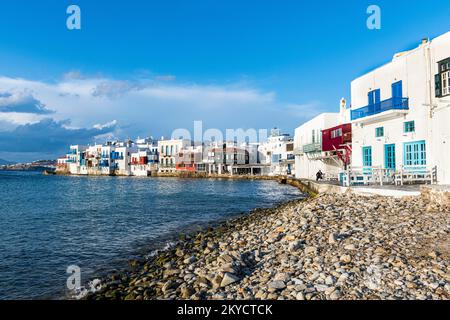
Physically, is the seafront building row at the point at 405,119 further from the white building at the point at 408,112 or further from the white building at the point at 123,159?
the white building at the point at 123,159

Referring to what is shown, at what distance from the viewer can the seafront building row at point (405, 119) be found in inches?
663

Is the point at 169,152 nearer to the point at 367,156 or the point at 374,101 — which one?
the point at 367,156

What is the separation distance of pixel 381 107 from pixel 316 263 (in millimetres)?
17594

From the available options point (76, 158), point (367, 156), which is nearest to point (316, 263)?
point (367, 156)

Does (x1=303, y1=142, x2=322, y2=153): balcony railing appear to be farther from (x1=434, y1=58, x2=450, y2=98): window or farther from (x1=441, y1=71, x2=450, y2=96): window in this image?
(x1=441, y1=71, x2=450, y2=96): window

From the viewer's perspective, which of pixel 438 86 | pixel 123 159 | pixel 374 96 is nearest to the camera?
pixel 438 86

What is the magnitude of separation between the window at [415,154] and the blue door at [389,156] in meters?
1.08

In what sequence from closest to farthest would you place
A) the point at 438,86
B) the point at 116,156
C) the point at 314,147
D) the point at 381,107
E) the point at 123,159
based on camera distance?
the point at 438,86, the point at 381,107, the point at 314,147, the point at 123,159, the point at 116,156

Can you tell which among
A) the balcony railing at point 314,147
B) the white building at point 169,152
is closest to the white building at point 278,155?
the balcony railing at point 314,147

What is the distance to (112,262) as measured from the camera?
1130cm

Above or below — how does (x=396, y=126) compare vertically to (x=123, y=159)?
below

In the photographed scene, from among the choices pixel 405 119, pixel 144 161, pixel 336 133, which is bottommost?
pixel 144 161

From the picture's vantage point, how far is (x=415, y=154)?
775 inches
